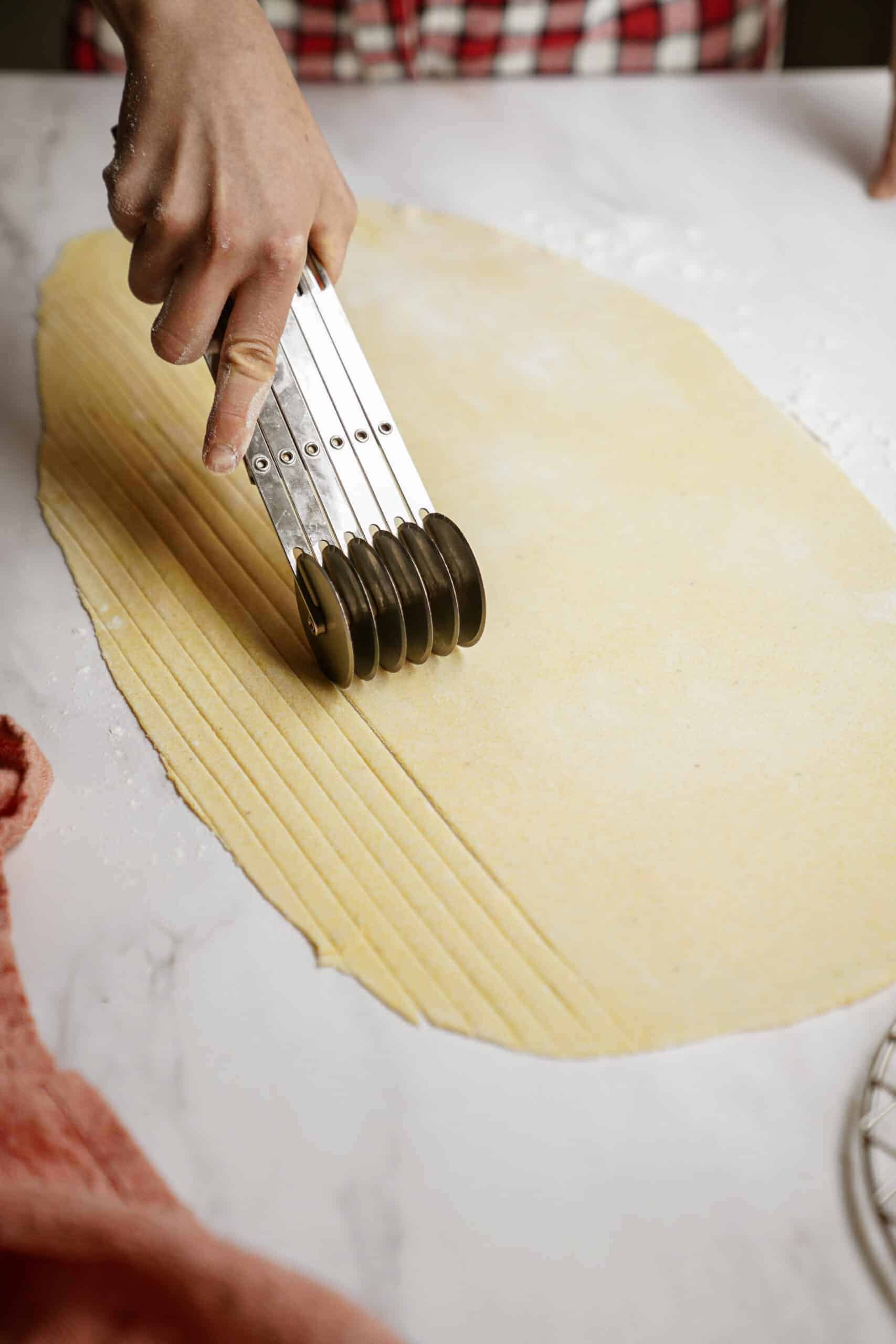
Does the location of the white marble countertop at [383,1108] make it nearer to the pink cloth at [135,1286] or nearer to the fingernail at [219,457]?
the pink cloth at [135,1286]

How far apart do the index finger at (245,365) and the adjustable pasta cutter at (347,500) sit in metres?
0.03

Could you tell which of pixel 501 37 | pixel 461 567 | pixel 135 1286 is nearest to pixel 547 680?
pixel 461 567

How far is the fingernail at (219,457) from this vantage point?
0.94 meters

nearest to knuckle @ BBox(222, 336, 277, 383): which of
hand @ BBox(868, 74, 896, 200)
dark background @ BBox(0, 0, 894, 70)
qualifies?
hand @ BBox(868, 74, 896, 200)

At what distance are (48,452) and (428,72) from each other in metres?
0.95

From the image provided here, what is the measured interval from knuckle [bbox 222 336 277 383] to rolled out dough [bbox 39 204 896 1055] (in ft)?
→ 0.82

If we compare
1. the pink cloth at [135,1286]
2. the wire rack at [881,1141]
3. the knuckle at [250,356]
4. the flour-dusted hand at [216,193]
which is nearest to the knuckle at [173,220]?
the flour-dusted hand at [216,193]

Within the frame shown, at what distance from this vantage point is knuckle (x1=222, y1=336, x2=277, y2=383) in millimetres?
928

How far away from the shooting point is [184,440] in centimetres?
123


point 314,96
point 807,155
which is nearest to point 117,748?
point 314,96

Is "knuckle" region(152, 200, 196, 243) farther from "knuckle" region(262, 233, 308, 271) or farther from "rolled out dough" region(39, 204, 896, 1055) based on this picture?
"rolled out dough" region(39, 204, 896, 1055)

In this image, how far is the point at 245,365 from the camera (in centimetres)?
93

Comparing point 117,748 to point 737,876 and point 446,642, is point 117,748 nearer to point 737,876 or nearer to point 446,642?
point 446,642

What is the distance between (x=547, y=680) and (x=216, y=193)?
0.53m
